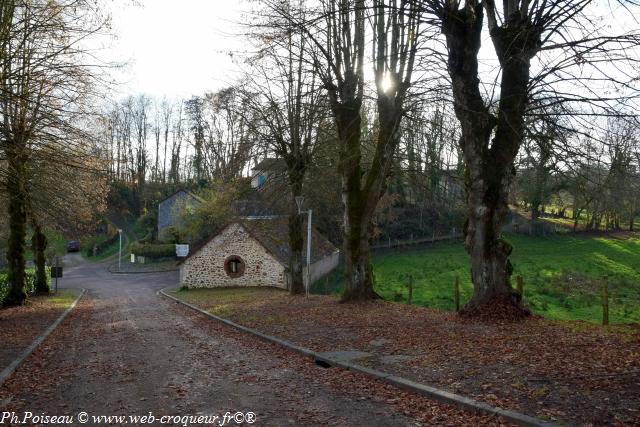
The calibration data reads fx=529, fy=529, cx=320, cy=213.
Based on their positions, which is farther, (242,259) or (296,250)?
(242,259)

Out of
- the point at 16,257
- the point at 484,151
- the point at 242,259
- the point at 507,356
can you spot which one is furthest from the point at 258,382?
the point at 242,259

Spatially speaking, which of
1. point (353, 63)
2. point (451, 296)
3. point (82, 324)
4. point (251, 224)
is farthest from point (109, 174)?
point (251, 224)

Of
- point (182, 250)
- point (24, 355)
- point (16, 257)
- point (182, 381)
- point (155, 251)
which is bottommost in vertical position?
point (155, 251)

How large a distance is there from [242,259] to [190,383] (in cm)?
2595

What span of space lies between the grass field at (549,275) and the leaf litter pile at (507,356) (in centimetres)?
712

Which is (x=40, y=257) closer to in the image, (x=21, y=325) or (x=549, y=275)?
(x=21, y=325)

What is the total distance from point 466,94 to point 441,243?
39.9m

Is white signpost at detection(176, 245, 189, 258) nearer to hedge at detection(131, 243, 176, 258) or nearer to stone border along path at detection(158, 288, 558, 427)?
hedge at detection(131, 243, 176, 258)

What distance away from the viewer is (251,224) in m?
32.4

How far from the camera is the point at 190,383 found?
7.30 meters

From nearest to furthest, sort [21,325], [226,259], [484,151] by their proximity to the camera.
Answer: [484,151], [21,325], [226,259]

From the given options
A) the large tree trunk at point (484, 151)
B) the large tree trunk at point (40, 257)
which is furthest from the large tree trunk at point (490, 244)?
the large tree trunk at point (40, 257)

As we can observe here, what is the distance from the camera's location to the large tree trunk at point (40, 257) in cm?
2908

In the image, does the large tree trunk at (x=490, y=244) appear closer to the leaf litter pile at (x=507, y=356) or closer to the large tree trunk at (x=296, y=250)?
the leaf litter pile at (x=507, y=356)
